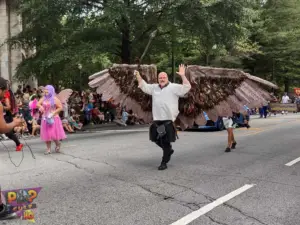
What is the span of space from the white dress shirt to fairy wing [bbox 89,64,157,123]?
498mm

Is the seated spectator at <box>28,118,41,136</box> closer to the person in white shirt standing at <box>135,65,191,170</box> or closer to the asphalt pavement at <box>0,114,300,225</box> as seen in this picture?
the asphalt pavement at <box>0,114,300,225</box>

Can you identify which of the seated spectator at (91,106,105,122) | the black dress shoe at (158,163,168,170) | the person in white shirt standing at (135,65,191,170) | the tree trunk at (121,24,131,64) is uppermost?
the tree trunk at (121,24,131,64)

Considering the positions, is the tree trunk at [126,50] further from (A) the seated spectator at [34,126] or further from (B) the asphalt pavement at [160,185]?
(B) the asphalt pavement at [160,185]

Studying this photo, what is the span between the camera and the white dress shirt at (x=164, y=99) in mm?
7055

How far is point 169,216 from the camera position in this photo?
4637 mm

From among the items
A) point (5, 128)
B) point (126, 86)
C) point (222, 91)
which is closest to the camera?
point (5, 128)

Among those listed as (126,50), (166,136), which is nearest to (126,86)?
(166,136)

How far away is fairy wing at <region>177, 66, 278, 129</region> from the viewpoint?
279 inches

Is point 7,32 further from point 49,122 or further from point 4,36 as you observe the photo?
point 49,122

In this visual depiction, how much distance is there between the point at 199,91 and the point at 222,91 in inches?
17.2

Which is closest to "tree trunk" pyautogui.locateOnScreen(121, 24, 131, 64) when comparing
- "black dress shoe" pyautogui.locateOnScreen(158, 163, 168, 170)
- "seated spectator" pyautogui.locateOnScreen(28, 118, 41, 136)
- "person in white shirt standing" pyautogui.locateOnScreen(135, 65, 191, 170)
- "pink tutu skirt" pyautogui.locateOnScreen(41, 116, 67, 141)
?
"seated spectator" pyautogui.locateOnScreen(28, 118, 41, 136)

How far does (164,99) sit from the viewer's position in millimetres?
7062

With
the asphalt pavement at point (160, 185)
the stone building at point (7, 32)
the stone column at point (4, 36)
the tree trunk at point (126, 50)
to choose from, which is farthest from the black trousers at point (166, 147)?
the stone column at point (4, 36)

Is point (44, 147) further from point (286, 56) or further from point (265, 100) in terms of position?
point (286, 56)
